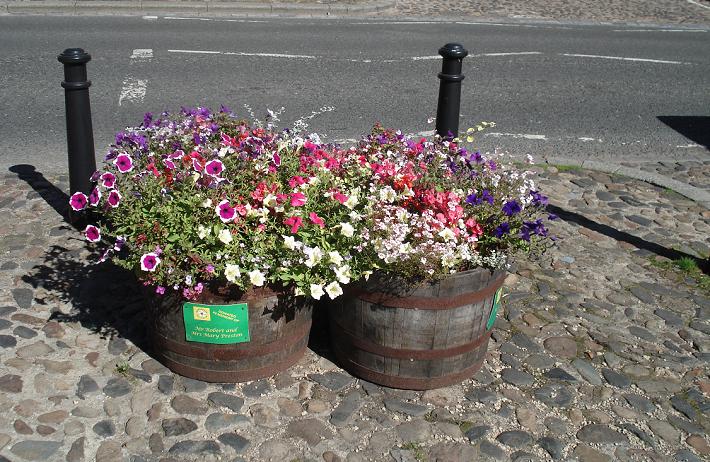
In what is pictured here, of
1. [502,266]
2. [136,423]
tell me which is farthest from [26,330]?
[502,266]

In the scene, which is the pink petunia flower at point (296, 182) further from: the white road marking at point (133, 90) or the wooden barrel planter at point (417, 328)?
the white road marking at point (133, 90)

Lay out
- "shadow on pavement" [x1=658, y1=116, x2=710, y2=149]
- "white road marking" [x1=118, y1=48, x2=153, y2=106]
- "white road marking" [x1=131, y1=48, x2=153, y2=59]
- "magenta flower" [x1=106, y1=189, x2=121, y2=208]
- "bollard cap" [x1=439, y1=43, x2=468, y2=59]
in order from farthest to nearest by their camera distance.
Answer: "white road marking" [x1=131, y1=48, x2=153, y2=59] < "white road marking" [x1=118, y1=48, x2=153, y2=106] < "shadow on pavement" [x1=658, y1=116, x2=710, y2=149] < "bollard cap" [x1=439, y1=43, x2=468, y2=59] < "magenta flower" [x1=106, y1=189, x2=121, y2=208]

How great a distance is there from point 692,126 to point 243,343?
6.65 m

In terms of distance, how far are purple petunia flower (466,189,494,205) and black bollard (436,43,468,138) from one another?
1.07 metres

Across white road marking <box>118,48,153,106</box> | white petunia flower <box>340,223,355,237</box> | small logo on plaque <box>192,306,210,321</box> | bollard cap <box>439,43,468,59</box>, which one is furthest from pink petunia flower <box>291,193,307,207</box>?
white road marking <box>118,48,153,106</box>

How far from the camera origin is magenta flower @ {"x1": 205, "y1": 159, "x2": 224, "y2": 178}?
3881 millimetres

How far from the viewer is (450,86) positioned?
17.6ft

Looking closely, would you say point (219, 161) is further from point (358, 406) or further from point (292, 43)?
point (292, 43)

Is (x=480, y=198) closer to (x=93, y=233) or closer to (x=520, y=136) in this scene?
(x=93, y=233)

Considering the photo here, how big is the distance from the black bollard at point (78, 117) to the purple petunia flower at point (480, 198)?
2774 mm

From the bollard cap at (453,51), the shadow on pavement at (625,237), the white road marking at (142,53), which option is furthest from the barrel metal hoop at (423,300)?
the white road marking at (142,53)

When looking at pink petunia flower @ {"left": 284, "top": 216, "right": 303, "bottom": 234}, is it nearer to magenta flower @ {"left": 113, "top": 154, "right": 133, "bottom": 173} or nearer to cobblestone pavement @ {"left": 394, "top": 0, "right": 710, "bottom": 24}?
magenta flower @ {"left": 113, "top": 154, "right": 133, "bottom": 173}

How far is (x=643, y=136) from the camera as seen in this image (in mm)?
8344

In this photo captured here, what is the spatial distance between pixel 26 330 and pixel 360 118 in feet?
15.3
